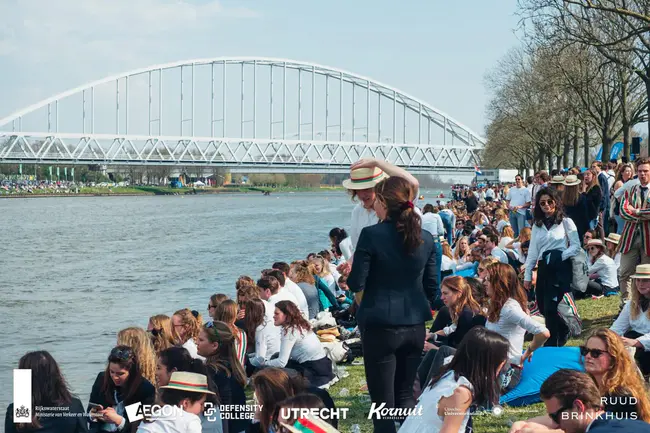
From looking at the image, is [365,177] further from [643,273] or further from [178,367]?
[643,273]

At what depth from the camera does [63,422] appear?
5.43 meters

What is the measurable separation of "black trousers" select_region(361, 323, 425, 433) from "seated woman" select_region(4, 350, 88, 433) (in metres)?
1.85

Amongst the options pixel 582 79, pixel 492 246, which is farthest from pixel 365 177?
pixel 582 79

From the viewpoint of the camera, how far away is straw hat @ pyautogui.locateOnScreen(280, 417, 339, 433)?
3.40 metres

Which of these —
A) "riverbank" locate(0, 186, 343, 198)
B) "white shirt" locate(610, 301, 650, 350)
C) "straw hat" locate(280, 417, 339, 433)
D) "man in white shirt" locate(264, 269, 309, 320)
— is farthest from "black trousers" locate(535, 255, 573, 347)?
"riverbank" locate(0, 186, 343, 198)

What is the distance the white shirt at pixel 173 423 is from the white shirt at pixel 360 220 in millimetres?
1472

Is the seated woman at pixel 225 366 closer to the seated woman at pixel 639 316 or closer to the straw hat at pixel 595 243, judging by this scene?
the seated woman at pixel 639 316

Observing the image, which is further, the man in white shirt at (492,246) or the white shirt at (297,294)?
the man in white shirt at (492,246)

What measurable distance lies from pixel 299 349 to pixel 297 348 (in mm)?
20

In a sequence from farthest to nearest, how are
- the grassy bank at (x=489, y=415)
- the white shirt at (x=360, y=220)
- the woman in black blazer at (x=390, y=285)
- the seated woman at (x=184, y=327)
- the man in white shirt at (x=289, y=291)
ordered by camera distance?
the man in white shirt at (x=289, y=291), the seated woman at (x=184, y=327), the grassy bank at (x=489, y=415), the white shirt at (x=360, y=220), the woman in black blazer at (x=390, y=285)

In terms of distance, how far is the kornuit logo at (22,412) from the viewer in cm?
531

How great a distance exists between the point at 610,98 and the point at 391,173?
28.5m

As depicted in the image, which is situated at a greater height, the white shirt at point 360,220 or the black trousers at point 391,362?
the white shirt at point 360,220

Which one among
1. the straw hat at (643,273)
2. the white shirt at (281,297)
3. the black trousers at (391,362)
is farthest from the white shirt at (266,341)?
the straw hat at (643,273)
